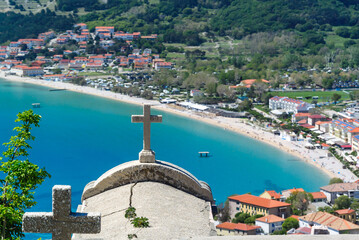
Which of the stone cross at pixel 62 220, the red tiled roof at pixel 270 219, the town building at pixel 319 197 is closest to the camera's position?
the stone cross at pixel 62 220

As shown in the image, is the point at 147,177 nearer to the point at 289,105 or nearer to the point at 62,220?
the point at 62,220

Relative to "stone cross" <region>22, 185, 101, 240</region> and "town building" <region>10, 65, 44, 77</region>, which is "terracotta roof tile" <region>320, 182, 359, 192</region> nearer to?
"stone cross" <region>22, 185, 101, 240</region>

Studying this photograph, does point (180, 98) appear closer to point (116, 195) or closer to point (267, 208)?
point (267, 208)

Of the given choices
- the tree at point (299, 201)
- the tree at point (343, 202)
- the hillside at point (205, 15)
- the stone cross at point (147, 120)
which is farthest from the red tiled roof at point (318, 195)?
the hillside at point (205, 15)

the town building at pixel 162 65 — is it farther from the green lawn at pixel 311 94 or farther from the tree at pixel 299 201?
the tree at pixel 299 201

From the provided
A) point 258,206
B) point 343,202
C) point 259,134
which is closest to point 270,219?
point 258,206

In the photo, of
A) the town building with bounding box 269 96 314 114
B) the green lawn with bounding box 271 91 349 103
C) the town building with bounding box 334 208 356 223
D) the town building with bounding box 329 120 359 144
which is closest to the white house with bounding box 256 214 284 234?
the town building with bounding box 334 208 356 223
